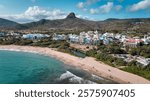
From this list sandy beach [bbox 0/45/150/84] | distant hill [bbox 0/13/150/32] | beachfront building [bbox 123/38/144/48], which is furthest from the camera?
distant hill [bbox 0/13/150/32]

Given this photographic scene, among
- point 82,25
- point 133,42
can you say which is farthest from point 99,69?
point 82,25

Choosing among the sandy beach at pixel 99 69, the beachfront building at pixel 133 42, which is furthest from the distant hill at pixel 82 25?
the sandy beach at pixel 99 69

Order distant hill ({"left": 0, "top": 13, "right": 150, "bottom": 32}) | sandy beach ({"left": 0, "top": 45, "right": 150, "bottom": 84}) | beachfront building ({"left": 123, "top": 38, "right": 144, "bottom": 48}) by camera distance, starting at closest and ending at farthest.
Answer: sandy beach ({"left": 0, "top": 45, "right": 150, "bottom": 84}) < beachfront building ({"left": 123, "top": 38, "right": 144, "bottom": 48}) < distant hill ({"left": 0, "top": 13, "right": 150, "bottom": 32})

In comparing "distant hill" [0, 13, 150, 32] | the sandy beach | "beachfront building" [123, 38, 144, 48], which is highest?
"distant hill" [0, 13, 150, 32]

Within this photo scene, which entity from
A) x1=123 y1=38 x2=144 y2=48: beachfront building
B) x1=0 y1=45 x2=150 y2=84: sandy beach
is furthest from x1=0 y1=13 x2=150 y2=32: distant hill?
x1=0 y1=45 x2=150 y2=84: sandy beach

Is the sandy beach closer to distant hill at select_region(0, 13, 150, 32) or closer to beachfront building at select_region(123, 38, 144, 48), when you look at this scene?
beachfront building at select_region(123, 38, 144, 48)

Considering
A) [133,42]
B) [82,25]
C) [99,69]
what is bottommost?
[99,69]

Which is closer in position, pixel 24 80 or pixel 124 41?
pixel 24 80

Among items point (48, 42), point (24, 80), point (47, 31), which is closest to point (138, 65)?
point (24, 80)

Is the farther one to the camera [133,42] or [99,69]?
[133,42]

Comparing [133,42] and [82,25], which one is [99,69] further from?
[82,25]

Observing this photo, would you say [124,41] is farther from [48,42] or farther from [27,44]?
[27,44]
